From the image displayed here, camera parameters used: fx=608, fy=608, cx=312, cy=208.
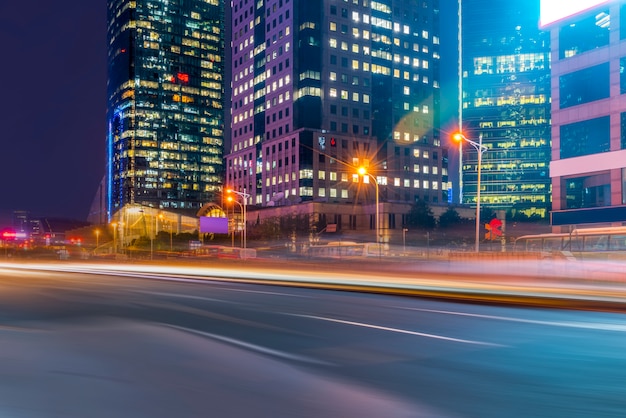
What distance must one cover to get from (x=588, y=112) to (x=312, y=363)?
4842 cm

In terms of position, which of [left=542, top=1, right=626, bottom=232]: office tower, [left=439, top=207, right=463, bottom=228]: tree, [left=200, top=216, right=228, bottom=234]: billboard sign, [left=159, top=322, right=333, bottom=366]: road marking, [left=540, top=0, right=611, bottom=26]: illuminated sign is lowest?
[left=159, top=322, right=333, bottom=366]: road marking

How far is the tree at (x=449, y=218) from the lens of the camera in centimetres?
10269

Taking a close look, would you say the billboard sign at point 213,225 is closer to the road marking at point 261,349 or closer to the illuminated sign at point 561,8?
the illuminated sign at point 561,8

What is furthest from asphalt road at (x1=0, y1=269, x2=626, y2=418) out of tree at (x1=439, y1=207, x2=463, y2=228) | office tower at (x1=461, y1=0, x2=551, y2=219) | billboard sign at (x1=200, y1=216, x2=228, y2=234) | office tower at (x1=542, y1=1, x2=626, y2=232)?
office tower at (x1=461, y1=0, x2=551, y2=219)

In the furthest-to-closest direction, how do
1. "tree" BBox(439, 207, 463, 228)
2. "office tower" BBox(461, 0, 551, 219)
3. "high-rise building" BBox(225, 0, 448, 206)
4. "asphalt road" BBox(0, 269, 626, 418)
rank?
1. "office tower" BBox(461, 0, 551, 219)
2. "high-rise building" BBox(225, 0, 448, 206)
3. "tree" BBox(439, 207, 463, 228)
4. "asphalt road" BBox(0, 269, 626, 418)

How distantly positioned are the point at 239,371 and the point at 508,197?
163884 millimetres

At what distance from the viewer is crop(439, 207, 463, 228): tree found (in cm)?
10269

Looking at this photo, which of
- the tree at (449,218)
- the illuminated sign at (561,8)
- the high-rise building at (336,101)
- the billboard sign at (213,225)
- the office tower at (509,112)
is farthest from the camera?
the office tower at (509,112)

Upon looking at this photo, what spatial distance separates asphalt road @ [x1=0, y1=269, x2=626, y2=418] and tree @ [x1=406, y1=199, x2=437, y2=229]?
86.3 metres

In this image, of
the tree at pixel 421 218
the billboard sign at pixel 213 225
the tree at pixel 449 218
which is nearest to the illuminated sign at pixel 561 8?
the billboard sign at pixel 213 225

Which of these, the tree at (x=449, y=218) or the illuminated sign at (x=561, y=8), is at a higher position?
the illuminated sign at (x=561, y=8)

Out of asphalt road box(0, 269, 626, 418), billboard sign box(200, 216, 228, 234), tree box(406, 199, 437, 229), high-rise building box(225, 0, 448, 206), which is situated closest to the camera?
asphalt road box(0, 269, 626, 418)

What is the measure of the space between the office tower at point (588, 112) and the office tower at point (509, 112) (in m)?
105

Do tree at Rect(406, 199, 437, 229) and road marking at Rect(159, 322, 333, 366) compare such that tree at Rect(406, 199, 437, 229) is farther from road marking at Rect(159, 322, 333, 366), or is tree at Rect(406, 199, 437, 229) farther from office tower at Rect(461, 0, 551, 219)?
road marking at Rect(159, 322, 333, 366)
